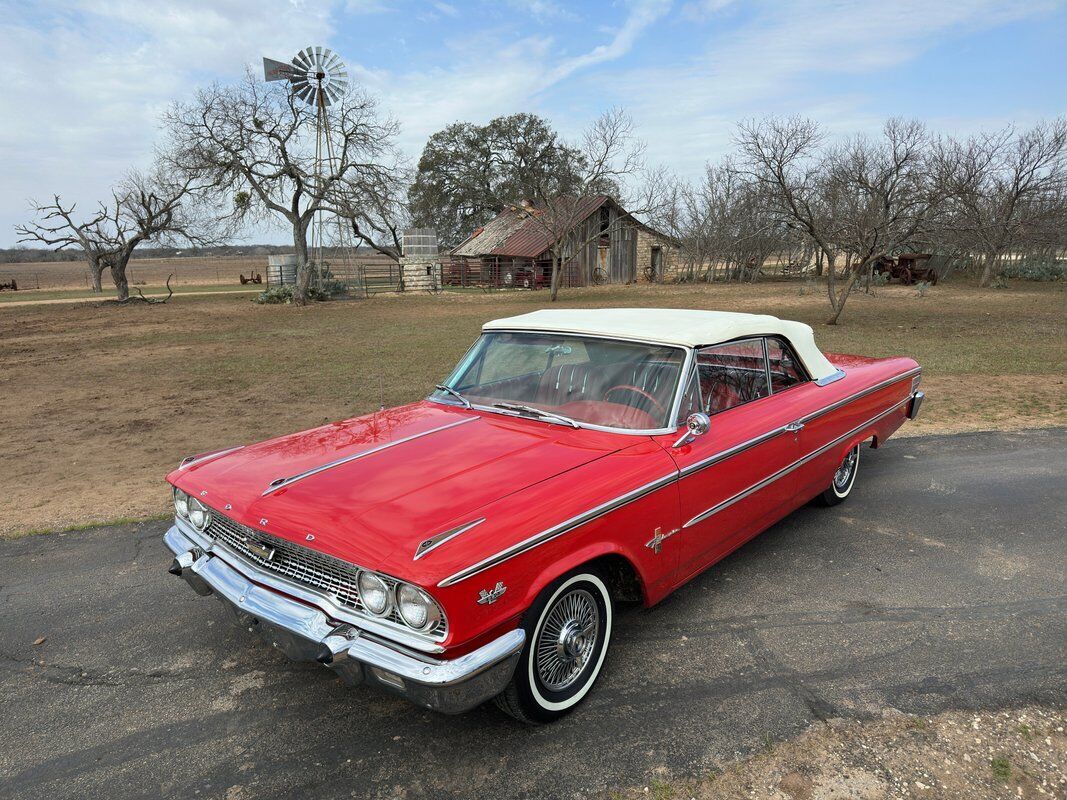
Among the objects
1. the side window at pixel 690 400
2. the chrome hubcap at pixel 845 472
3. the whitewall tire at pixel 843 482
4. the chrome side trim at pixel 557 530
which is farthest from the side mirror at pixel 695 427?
the chrome hubcap at pixel 845 472

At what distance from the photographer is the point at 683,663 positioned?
307 centimetres

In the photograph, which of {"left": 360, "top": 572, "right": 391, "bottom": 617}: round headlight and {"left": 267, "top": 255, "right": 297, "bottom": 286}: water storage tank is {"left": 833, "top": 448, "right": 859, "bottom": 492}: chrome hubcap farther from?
{"left": 267, "top": 255, "right": 297, "bottom": 286}: water storage tank

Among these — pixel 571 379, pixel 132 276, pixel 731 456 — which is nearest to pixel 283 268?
pixel 571 379

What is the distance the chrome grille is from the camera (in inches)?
92.3

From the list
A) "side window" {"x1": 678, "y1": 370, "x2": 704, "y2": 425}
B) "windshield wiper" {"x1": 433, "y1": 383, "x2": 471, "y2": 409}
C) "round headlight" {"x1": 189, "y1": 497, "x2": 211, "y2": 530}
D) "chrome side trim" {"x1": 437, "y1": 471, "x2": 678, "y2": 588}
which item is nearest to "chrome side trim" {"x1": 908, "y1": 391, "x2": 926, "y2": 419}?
"side window" {"x1": 678, "y1": 370, "x2": 704, "y2": 425}

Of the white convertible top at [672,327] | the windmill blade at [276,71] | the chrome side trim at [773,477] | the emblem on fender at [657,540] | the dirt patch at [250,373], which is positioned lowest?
the dirt patch at [250,373]

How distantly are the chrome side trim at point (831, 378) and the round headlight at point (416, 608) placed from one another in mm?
3245

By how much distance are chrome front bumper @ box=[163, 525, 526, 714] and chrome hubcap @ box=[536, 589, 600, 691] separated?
31 cm

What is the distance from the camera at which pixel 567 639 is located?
2695mm

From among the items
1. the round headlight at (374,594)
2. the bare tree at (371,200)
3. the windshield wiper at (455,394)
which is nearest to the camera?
the round headlight at (374,594)

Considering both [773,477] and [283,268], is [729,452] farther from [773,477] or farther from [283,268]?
[283,268]

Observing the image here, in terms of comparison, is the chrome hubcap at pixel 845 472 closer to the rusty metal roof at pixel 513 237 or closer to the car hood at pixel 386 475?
the car hood at pixel 386 475

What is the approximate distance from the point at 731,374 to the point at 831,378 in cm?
123

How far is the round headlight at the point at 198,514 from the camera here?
9.98ft
